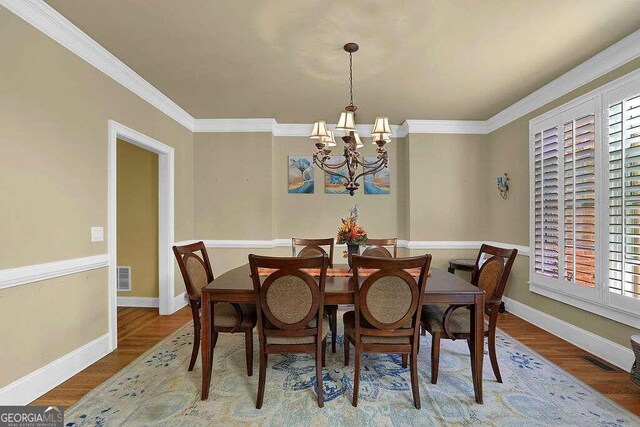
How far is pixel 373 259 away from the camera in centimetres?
182

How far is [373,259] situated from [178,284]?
10.6 feet

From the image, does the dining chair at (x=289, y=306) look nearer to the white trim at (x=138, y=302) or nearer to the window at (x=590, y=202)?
the window at (x=590, y=202)

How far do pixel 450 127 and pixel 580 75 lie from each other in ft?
5.54

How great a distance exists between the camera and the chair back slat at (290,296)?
1875 mm

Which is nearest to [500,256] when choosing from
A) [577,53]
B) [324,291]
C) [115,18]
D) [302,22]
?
[324,291]

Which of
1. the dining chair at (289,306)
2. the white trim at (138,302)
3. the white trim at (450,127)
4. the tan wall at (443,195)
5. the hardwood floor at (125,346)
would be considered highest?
the white trim at (450,127)

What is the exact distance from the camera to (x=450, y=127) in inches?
178

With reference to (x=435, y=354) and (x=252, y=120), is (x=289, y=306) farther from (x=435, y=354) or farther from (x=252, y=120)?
(x=252, y=120)

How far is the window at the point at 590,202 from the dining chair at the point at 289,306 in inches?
97.8

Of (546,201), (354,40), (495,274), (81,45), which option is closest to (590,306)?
(546,201)

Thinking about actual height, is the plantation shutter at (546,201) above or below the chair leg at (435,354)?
above

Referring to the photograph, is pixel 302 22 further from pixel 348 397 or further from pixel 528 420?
pixel 528 420

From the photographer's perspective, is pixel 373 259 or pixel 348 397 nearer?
pixel 373 259

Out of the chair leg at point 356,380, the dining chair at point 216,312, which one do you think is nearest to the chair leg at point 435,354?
the chair leg at point 356,380
